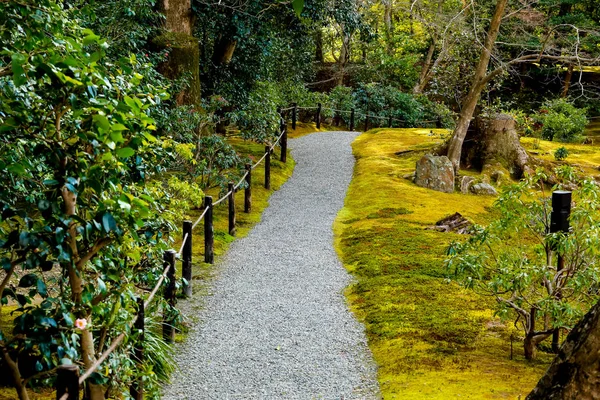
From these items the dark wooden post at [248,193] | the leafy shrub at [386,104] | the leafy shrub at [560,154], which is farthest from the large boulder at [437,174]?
the leafy shrub at [386,104]

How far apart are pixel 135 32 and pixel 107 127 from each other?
9225 millimetres

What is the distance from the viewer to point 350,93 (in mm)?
28516

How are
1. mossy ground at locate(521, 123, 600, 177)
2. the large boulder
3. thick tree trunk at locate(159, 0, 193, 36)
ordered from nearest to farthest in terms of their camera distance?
thick tree trunk at locate(159, 0, 193, 36)
the large boulder
mossy ground at locate(521, 123, 600, 177)

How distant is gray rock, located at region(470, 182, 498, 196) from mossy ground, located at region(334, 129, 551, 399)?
45 centimetres

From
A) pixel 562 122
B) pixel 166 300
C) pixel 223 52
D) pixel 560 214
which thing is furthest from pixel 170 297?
pixel 562 122

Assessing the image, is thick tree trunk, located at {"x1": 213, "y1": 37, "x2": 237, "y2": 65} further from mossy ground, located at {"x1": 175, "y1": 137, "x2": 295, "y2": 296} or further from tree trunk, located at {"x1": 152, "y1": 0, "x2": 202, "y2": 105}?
tree trunk, located at {"x1": 152, "y1": 0, "x2": 202, "y2": 105}

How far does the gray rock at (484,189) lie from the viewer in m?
15.1

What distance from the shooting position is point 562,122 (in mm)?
24688

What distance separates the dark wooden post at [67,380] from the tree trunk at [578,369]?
2.35 m

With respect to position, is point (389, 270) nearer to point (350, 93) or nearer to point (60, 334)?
point (60, 334)

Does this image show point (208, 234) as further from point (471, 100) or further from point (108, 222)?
point (471, 100)

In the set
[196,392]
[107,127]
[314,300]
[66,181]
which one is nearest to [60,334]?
[66,181]

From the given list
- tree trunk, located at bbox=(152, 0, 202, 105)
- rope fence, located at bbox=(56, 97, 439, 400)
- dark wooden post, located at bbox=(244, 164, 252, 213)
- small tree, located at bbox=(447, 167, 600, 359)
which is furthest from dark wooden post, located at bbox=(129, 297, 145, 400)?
tree trunk, located at bbox=(152, 0, 202, 105)

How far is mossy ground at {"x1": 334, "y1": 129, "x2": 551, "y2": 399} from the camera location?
18.7ft
